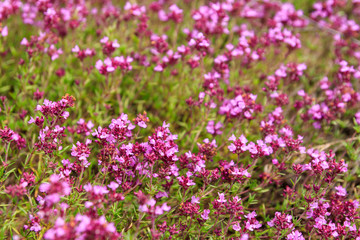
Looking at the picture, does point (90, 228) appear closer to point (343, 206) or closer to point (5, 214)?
point (5, 214)

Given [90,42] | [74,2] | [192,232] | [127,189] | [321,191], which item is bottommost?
[192,232]

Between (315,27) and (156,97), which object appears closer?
(156,97)

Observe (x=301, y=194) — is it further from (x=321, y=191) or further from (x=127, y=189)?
(x=127, y=189)

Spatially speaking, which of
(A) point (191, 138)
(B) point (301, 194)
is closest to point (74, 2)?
(A) point (191, 138)

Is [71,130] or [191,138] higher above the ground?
[71,130]

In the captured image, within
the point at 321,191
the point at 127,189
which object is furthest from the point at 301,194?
the point at 127,189

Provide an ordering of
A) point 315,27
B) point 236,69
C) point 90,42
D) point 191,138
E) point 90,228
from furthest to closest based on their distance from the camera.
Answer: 1. point 315,27
2. point 236,69
3. point 90,42
4. point 191,138
5. point 90,228

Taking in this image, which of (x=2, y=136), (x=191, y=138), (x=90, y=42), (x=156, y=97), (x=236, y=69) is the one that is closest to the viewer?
(x=2, y=136)
